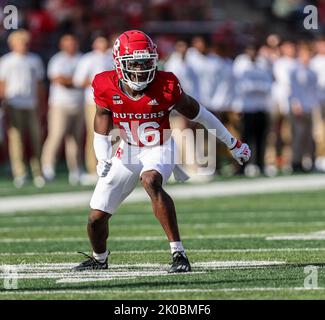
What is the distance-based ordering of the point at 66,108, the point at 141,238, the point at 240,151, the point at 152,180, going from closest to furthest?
the point at 152,180, the point at 240,151, the point at 141,238, the point at 66,108

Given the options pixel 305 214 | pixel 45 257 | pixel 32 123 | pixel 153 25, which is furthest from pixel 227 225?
pixel 153 25

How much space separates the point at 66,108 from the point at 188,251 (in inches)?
294

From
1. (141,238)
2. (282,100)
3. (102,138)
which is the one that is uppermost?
(102,138)

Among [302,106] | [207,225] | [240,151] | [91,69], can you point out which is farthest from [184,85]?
[240,151]

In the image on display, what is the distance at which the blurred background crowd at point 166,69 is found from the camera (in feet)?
50.0

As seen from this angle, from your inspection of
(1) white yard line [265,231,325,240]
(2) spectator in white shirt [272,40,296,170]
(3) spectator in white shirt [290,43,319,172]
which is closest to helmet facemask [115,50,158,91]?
(1) white yard line [265,231,325,240]

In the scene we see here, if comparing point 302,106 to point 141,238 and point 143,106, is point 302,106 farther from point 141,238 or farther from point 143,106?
point 143,106

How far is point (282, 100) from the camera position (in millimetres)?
17375

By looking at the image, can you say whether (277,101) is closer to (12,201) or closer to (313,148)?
(313,148)

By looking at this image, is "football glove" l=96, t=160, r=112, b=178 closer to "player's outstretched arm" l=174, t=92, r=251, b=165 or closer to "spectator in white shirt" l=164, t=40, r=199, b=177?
"player's outstretched arm" l=174, t=92, r=251, b=165

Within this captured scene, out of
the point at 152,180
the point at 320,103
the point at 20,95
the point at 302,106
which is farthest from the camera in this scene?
the point at 320,103

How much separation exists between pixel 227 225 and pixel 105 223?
324 cm

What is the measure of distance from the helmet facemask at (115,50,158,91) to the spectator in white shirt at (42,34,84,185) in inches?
330

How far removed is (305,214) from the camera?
11.0m
